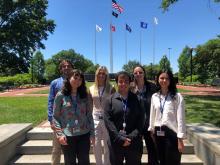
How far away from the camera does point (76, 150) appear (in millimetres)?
4594

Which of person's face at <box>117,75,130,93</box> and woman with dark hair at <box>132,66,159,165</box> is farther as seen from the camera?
woman with dark hair at <box>132,66,159,165</box>

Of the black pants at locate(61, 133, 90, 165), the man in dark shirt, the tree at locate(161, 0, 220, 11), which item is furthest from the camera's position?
the tree at locate(161, 0, 220, 11)

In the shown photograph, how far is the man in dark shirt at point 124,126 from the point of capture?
442cm

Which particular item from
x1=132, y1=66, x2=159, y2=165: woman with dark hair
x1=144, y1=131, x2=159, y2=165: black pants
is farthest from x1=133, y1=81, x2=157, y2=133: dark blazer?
x1=144, y1=131, x2=159, y2=165: black pants

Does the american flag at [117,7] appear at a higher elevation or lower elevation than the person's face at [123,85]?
higher

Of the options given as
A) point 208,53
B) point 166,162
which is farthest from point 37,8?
point 166,162

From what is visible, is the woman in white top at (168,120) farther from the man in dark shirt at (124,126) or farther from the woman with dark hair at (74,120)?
the woman with dark hair at (74,120)

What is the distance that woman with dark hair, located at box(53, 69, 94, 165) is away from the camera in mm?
4539

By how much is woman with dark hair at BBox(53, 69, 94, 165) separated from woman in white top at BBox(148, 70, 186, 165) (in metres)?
0.94

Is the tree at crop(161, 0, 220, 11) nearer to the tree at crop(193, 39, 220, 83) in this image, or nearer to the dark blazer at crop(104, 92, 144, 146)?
the dark blazer at crop(104, 92, 144, 146)

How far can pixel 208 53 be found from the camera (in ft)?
167

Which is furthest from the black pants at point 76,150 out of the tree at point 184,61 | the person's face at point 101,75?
the tree at point 184,61

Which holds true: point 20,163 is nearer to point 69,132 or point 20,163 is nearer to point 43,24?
point 69,132

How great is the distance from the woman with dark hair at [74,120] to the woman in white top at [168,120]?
0.94 metres
